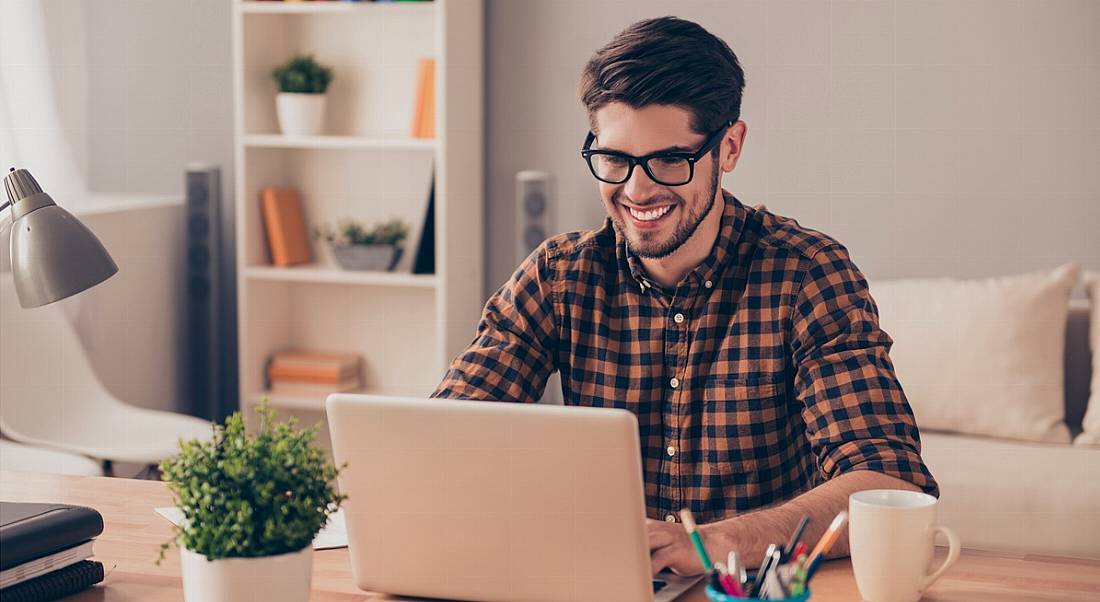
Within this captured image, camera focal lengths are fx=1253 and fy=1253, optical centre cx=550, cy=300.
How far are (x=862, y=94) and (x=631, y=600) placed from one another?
2435 mm

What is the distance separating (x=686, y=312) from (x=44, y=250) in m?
0.86

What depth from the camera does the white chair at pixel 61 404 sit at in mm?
2936

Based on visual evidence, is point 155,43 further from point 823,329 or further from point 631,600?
point 631,600

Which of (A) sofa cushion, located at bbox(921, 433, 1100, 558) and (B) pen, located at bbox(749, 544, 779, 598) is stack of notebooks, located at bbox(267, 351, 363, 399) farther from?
(B) pen, located at bbox(749, 544, 779, 598)

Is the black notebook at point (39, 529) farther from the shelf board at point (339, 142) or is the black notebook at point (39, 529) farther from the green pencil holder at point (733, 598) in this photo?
the shelf board at point (339, 142)

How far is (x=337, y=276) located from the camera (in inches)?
142

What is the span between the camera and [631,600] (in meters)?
1.21

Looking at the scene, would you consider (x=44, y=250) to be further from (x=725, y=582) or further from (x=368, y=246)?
(x=368, y=246)

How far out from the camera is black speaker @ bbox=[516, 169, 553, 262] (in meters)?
3.48

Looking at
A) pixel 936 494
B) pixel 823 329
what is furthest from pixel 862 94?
pixel 936 494

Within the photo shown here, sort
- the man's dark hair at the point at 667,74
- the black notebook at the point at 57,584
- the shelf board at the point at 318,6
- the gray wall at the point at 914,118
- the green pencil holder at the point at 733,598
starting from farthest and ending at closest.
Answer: the shelf board at the point at 318,6 → the gray wall at the point at 914,118 → the man's dark hair at the point at 667,74 → the black notebook at the point at 57,584 → the green pencil holder at the point at 733,598

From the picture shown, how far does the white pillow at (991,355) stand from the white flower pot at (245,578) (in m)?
2.20

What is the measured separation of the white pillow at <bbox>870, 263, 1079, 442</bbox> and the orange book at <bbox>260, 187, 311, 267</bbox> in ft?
5.70

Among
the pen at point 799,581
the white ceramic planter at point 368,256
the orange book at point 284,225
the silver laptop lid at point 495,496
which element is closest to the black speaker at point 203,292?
the orange book at point 284,225
